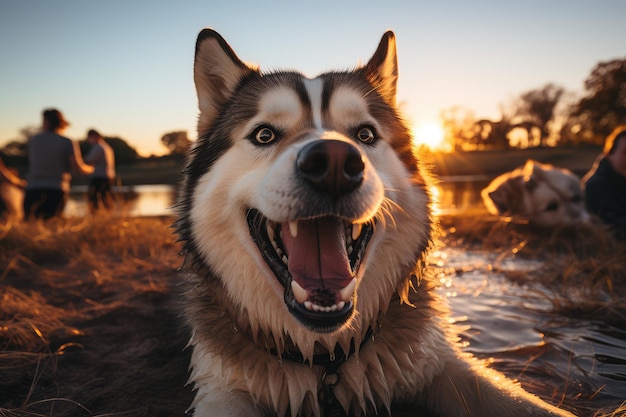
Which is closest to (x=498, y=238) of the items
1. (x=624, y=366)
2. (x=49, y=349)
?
(x=624, y=366)

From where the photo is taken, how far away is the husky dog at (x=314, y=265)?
70.1 inches

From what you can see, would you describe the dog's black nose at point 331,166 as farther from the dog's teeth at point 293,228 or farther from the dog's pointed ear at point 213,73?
the dog's pointed ear at point 213,73

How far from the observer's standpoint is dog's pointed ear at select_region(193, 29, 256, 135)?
2443 mm

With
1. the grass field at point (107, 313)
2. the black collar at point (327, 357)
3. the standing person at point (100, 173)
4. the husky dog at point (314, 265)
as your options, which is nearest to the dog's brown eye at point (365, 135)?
the husky dog at point (314, 265)

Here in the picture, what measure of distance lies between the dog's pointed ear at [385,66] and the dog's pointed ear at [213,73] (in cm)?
81

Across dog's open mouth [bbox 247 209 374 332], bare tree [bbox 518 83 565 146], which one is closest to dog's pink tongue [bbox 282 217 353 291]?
Answer: dog's open mouth [bbox 247 209 374 332]

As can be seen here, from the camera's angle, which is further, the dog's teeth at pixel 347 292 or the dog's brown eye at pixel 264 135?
the dog's brown eye at pixel 264 135

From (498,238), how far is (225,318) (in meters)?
5.88

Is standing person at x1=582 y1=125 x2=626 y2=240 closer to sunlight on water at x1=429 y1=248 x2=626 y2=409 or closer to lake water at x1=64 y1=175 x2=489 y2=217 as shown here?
lake water at x1=64 y1=175 x2=489 y2=217

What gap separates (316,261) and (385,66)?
156 centimetres

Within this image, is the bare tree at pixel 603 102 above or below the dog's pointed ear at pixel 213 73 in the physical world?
above

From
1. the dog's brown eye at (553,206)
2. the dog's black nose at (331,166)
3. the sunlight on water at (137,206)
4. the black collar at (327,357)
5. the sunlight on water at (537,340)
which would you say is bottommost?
the sunlight on water at (137,206)

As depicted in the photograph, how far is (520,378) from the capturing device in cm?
233

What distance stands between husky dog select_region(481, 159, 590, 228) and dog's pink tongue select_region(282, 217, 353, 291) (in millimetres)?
6170
